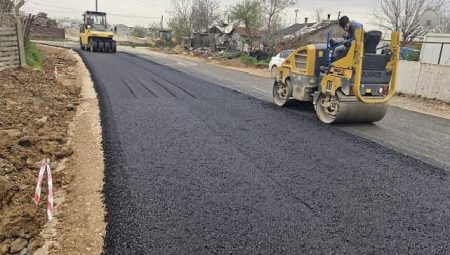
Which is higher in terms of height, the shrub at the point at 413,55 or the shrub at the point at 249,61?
the shrub at the point at 413,55

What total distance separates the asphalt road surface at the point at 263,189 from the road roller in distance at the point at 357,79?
387mm

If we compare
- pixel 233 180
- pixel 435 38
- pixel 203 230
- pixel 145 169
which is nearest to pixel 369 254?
pixel 203 230

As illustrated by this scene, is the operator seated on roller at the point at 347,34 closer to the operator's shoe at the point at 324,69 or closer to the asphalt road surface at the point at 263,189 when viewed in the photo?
the operator's shoe at the point at 324,69

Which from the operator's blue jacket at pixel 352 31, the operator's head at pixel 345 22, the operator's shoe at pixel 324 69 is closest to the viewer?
the operator's blue jacket at pixel 352 31

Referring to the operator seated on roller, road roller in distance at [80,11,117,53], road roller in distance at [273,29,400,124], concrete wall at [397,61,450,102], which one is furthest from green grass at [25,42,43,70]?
concrete wall at [397,61,450,102]

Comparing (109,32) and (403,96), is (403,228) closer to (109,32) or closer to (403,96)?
(403,96)

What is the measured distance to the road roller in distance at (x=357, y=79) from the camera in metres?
7.07

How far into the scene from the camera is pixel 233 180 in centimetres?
464

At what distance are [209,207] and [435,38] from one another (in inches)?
562

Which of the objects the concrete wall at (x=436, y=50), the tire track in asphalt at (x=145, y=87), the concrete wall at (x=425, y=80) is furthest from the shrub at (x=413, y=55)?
the tire track in asphalt at (x=145, y=87)

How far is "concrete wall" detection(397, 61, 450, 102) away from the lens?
1185 centimetres

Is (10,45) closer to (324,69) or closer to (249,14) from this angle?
(324,69)

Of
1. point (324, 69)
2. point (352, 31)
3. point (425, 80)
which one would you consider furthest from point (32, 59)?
point (425, 80)

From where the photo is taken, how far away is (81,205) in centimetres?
396
